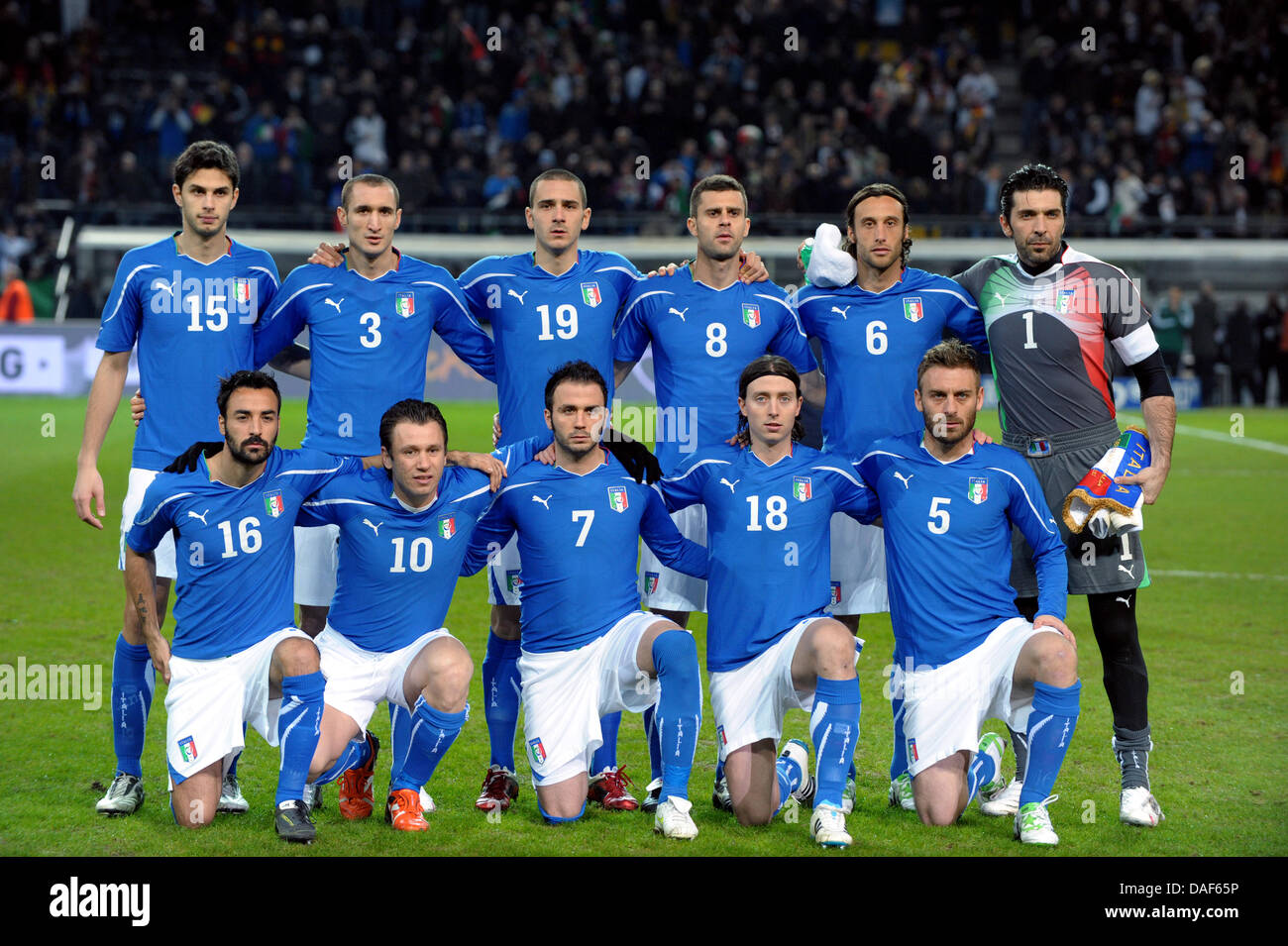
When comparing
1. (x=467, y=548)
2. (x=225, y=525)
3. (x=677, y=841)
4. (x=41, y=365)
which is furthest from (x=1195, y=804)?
(x=41, y=365)

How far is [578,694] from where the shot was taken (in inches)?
195

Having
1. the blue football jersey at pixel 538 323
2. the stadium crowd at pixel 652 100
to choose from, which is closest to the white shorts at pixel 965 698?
the blue football jersey at pixel 538 323

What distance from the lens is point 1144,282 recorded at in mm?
21938

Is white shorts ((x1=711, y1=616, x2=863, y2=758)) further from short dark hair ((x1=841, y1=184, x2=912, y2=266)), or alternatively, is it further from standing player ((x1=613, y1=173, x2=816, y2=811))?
short dark hair ((x1=841, y1=184, x2=912, y2=266))

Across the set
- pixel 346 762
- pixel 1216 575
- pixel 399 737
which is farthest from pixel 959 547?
pixel 1216 575

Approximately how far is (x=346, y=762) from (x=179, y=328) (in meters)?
1.84

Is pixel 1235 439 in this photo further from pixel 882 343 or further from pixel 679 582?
pixel 679 582

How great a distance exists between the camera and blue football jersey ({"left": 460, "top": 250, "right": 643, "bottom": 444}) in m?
5.60

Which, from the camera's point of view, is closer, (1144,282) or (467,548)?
(467,548)

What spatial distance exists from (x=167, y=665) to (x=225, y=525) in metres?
0.53

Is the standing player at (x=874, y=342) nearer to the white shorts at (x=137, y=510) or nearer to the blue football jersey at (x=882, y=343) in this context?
the blue football jersey at (x=882, y=343)
